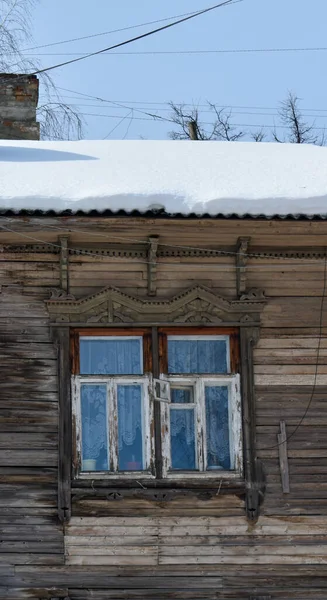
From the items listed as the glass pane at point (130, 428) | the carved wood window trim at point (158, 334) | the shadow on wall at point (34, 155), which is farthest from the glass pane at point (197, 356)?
the shadow on wall at point (34, 155)

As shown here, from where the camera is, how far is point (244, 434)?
1084cm

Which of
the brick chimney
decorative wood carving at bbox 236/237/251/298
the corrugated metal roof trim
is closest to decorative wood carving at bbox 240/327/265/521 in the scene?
decorative wood carving at bbox 236/237/251/298

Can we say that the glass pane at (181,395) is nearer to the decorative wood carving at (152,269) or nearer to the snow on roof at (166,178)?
the decorative wood carving at (152,269)

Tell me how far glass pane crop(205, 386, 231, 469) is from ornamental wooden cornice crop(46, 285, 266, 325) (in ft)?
2.10

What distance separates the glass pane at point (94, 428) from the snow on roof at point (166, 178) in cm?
166

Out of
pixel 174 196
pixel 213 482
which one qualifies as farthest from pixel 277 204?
pixel 213 482

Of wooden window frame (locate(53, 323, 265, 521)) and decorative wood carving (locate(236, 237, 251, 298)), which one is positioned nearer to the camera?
wooden window frame (locate(53, 323, 265, 521))

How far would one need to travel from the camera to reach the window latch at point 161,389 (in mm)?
10820

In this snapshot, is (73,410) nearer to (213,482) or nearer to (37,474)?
(37,474)

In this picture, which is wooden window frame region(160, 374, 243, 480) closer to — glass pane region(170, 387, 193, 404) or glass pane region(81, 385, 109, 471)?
glass pane region(170, 387, 193, 404)

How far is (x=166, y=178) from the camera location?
11305 mm

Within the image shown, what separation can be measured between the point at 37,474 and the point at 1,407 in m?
0.65

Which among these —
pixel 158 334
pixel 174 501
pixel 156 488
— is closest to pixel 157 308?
pixel 158 334

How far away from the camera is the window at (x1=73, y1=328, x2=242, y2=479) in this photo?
35.4 feet
